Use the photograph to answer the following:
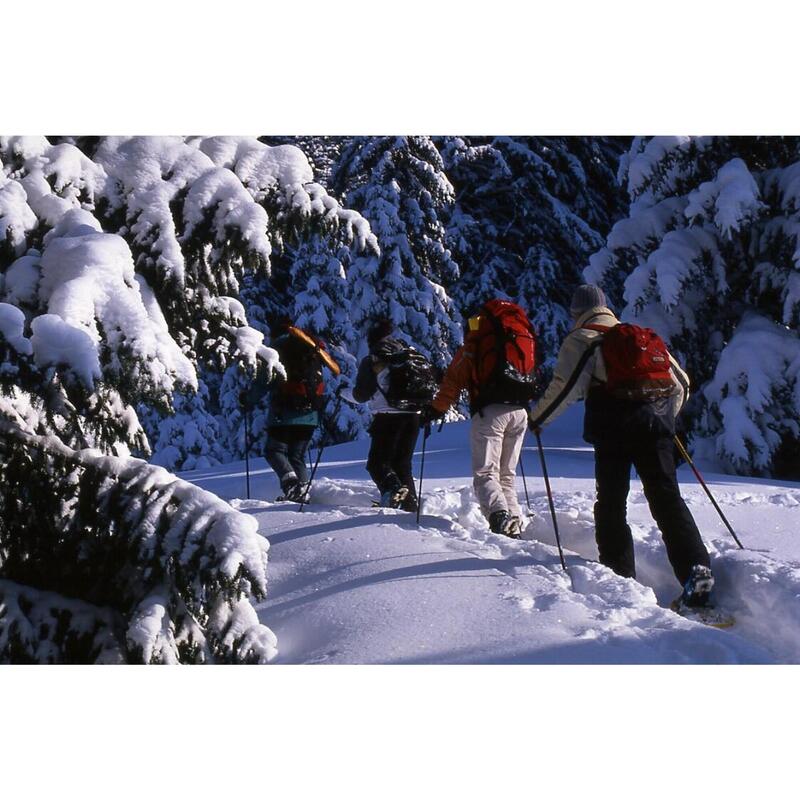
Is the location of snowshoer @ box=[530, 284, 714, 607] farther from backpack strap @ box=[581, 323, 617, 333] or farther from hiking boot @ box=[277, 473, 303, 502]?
hiking boot @ box=[277, 473, 303, 502]

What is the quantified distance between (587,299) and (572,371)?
56 cm

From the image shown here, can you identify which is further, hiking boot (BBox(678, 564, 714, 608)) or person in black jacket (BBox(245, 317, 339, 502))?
person in black jacket (BBox(245, 317, 339, 502))

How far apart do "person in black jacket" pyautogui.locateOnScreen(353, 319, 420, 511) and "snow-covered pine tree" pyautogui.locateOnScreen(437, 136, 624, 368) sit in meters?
11.2

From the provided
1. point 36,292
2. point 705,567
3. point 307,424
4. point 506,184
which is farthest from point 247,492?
point 506,184

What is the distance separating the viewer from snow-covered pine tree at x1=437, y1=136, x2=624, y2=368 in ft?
59.0

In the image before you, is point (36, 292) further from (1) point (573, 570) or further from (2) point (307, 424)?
(2) point (307, 424)

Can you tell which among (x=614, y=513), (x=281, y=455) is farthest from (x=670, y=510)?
(x=281, y=455)

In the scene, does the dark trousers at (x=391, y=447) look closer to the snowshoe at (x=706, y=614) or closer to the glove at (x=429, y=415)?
the glove at (x=429, y=415)

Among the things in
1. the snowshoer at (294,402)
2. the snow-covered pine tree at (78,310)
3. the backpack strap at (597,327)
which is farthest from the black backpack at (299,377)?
the snow-covered pine tree at (78,310)

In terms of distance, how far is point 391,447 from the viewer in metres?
7.27

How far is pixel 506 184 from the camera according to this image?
18.1 metres

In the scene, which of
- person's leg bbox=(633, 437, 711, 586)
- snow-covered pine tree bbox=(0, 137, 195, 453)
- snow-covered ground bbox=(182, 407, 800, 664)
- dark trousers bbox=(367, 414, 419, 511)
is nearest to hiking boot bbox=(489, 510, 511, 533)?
snow-covered ground bbox=(182, 407, 800, 664)

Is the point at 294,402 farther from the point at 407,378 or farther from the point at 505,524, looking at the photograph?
the point at 505,524

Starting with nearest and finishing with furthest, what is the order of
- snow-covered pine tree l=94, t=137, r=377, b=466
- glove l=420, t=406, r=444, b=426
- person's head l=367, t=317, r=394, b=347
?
snow-covered pine tree l=94, t=137, r=377, b=466 → glove l=420, t=406, r=444, b=426 → person's head l=367, t=317, r=394, b=347
